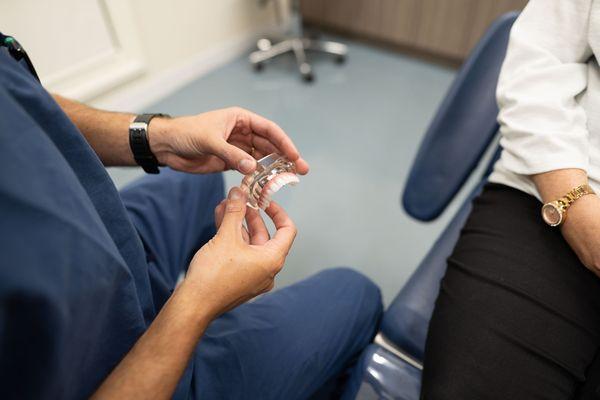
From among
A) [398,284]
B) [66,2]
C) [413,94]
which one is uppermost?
[66,2]

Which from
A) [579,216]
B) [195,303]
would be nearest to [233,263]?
[195,303]

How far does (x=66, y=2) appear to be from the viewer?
5.11ft

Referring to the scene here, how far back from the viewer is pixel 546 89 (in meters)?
0.67

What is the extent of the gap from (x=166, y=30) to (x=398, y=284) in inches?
65.2

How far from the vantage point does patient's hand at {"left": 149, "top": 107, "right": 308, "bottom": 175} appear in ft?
2.11

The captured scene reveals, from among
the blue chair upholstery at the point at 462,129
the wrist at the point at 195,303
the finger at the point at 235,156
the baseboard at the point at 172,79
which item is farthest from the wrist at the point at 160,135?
the baseboard at the point at 172,79

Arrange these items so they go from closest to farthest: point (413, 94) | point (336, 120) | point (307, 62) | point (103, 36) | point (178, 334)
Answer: point (178, 334) < point (103, 36) < point (336, 120) < point (413, 94) < point (307, 62)

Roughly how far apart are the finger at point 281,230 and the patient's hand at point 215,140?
9 centimetres

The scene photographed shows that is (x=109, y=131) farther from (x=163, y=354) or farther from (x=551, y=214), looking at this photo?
(x=551, y=214)

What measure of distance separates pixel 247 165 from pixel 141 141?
250 millimetres

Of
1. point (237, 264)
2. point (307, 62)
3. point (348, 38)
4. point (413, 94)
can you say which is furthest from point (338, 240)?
point (348, 38)

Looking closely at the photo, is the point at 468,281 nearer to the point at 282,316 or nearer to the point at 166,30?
the point at 282,316

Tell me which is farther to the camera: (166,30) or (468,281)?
(166,30)

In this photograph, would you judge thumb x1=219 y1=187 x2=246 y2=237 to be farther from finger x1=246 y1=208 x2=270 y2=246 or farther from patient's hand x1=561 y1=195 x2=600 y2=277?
patient's hand x1=561 y1=195 x2=600 y2=277
